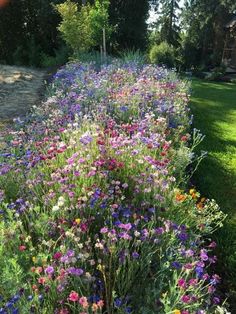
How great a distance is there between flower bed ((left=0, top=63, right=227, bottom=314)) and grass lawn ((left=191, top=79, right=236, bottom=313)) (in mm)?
190

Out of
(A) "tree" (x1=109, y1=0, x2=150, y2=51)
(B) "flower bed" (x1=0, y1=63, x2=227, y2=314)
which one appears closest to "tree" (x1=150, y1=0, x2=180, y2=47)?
(A) "tree" (x1=109, y1=0, x2=150, y2=51)

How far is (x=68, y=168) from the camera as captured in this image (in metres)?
3.30

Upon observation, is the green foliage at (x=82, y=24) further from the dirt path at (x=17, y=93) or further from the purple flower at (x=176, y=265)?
the purple flower at (x=176, y=265)

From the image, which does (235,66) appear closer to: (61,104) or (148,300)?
(61,104)

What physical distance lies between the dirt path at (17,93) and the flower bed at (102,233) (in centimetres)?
362

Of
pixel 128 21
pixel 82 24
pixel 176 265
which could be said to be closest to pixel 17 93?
pixel 82 24

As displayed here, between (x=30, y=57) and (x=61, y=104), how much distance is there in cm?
1730

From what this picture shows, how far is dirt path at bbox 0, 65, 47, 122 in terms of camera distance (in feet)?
28.0

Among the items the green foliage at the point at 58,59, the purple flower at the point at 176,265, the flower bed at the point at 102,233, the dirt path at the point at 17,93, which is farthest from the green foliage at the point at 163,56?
the purple flower at the point at 176,265

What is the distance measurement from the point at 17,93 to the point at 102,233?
8938 millimetres

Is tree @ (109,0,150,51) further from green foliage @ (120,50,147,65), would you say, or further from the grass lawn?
the grass lawn

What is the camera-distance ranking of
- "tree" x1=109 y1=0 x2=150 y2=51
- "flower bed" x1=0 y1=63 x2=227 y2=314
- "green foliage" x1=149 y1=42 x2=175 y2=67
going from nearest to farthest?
"flower bed" x1=0 y1=63 x2=227 y2=314
"green foliage" x1=149 y1=42 x2=175 y2=67
"tree" x1=109 y1=0 x2=150 y2=51

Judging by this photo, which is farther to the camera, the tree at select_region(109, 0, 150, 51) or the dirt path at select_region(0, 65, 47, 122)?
the tree at select_region(109, 0, 150, 51)

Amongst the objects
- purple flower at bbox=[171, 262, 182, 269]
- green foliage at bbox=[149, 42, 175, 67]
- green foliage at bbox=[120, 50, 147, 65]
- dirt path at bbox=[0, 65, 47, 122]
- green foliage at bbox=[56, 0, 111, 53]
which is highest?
green foliage at bbox=[56, 0, 111, 53]
